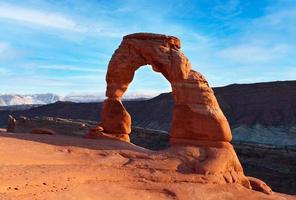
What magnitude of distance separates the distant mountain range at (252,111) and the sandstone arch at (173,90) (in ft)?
124

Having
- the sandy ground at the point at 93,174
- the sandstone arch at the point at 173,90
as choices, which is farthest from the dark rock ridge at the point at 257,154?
the sandy ground at the point at 93,174

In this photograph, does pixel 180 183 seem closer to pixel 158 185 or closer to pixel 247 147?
pixel 158 185

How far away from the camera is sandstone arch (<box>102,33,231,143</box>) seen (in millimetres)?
16219

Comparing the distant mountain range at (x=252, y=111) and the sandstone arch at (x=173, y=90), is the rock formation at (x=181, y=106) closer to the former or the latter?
the sandstone arch at (x=173, y=90)

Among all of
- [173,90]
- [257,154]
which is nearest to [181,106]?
[173,90]

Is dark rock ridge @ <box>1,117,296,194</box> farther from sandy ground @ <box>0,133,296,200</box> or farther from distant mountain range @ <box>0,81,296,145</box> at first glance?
distant mountain range @ <box>0,81,296,145</box>

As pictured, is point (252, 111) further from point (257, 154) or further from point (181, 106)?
point (181, 106)

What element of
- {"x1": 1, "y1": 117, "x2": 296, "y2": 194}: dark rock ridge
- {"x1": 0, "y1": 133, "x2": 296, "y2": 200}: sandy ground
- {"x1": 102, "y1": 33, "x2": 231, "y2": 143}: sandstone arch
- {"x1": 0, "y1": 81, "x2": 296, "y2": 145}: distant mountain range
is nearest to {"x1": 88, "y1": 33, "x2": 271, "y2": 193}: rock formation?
{"x1": 102, "y1": 33, "x2": 231, "y2": 143}: sandstone arch

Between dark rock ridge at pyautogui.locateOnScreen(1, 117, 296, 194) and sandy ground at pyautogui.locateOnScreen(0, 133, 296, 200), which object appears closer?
sandy ground at pyautogui.locateOnScreen(0, 133, 296, 200)

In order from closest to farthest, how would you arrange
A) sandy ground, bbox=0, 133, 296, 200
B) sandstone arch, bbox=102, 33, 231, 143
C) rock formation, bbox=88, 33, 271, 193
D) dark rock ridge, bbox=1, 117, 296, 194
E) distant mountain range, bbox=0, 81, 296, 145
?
sandy ground, bbox=0, 133, 296, 200 < rock formation, bbox=88, 33, 271, 193 < sandstone arch, bbox=102, 33, 231, 143 < dark rock ridge, bbox=1, 117, 296, 194 < distant mountain range, bbox=0, 81, 296, 145

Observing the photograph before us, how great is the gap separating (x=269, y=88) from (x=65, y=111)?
1568 inches

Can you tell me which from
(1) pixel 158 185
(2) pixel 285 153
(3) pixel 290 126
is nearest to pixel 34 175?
(1) pixel 158 185

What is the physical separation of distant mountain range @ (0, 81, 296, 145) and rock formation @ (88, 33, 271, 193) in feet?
124

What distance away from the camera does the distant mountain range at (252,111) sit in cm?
5662
